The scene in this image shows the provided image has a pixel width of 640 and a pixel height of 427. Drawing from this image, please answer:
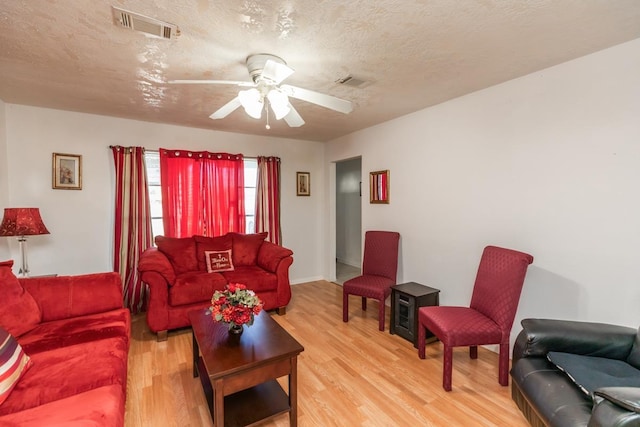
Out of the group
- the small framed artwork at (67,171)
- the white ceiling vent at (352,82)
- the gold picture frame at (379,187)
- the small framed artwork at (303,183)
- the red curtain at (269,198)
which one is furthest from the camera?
the small framed artwork at (303,183)

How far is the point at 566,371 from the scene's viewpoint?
1.51m

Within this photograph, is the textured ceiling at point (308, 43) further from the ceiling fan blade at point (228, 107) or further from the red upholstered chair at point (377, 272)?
the red upholstered chair at point (377, 272)

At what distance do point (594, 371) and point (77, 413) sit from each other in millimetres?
2473

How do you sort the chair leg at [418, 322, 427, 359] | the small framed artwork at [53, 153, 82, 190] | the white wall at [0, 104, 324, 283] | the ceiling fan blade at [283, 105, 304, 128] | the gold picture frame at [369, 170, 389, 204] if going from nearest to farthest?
the ceiling fan blade at [283, 105, 304, 128] < the chair leg at [418, 322, 427, 359] < the white wall at [0, 104, 324, 283] < the small framed artwork at [53, 153, 82, 190] < the gold picture frame at [369, 170, 389, 204]

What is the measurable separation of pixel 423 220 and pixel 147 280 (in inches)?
116

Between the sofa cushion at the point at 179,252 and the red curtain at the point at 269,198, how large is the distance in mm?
1115

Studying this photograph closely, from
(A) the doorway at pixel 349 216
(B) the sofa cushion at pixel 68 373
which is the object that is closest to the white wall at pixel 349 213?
(A) the doorway at pixel 349 216

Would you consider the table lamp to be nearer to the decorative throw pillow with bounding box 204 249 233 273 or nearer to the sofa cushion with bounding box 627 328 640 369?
the decorative throw pillow with bounding box 204 249 233 273

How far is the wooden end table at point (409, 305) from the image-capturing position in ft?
9.10

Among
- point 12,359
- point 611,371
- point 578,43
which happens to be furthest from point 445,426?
point 578,43

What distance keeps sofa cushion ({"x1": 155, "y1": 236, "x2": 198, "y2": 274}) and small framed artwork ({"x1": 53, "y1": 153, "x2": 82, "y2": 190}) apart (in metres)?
1.09

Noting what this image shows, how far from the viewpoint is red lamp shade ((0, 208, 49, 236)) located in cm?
257

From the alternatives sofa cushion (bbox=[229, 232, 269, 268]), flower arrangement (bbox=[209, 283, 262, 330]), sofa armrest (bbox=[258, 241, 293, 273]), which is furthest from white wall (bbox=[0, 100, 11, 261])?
flower arrangement (bbox=[209, 283, 262, 330])

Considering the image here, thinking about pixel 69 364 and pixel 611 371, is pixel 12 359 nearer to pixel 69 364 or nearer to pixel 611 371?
pixel 69 364
